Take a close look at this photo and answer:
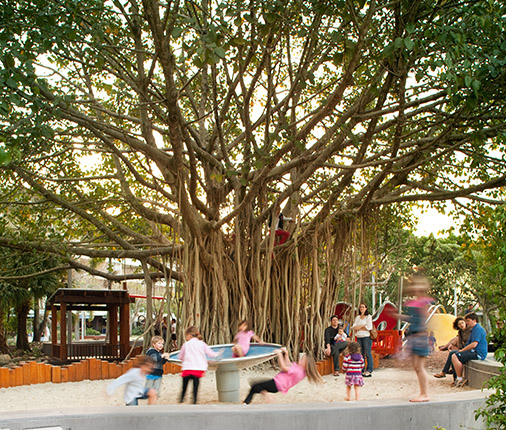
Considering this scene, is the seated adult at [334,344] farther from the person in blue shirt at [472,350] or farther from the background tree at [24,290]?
the background tree at [24,290]

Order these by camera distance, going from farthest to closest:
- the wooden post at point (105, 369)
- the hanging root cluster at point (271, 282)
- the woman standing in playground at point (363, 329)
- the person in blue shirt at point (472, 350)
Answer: the wooden post at point (105, 369) → the hanging root cluster at point (271, 282) → the woman standing in playground at point (363, 329) → the person in blue shirt at point (472, 350)

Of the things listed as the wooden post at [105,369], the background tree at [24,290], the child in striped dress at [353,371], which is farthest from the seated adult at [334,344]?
the background tree at [24,290]

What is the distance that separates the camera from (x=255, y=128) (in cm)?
932

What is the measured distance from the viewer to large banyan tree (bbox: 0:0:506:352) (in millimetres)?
5613

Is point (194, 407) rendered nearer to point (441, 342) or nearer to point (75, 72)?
point (75, 72)

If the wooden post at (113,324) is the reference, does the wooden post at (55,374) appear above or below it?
below

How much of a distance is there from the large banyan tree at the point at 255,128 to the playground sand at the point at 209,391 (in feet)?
3.19

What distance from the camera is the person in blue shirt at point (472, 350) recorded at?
684 cm

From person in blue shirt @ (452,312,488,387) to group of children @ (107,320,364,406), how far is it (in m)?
1.48

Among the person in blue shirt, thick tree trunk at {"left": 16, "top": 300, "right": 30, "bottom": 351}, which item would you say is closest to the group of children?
the person in blue shirt

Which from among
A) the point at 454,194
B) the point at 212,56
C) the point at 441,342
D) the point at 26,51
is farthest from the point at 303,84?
the point at 441,342

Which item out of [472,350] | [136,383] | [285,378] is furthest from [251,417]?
[472,350]

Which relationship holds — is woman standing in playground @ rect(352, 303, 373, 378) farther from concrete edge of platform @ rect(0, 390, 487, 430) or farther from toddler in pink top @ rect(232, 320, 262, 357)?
concrete edge of platform @ rect(0, 390, 487, 430)

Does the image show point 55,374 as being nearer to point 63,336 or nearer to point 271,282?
point 63,336
